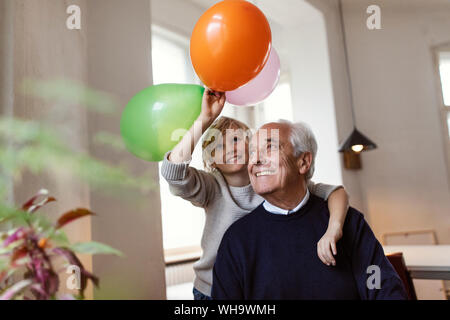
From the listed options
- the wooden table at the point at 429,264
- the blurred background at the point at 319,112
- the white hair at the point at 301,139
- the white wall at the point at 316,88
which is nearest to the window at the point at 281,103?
the blurred background at the point at 319,112

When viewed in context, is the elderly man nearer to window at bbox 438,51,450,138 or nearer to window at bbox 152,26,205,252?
window at bbox 152,26,205,252

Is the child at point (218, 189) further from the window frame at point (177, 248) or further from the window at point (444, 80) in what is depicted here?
the window at point (444, 80)

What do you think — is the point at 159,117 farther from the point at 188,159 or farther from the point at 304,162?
the point at 304,162

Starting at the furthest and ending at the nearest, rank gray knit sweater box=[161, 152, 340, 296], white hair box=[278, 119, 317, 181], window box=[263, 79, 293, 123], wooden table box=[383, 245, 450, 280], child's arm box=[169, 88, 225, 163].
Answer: window box=[263, 79, 293, 123], wooden table box=[383, 245, 450, 280], gray knit sweater box=[161, 152, 340, 296], white hair box=[278, 119, 317, 181], child's arm box=[169, 88, 225, 163]

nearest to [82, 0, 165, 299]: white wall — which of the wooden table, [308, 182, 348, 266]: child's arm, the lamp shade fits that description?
[308, 182, 348, 266]: child's arm

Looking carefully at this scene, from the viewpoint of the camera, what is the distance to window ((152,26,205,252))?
3.85m

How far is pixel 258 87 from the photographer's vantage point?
1.63 meters

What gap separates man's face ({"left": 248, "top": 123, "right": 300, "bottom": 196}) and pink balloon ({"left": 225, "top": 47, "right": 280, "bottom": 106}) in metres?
0.28

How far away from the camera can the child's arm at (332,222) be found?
1.15m

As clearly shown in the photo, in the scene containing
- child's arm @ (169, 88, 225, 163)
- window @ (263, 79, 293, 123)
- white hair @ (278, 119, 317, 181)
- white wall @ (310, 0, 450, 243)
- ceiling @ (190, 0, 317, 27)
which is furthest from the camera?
window @ (263, 79, 293, 123)

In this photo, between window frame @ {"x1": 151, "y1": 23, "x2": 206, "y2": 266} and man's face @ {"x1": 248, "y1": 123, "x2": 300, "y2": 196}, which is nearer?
man's face @ {"x1": 248, "y1": 123, "x2": 300, "y2": 196}

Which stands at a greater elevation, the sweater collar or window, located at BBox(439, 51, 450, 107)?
window, located at BBox(439, 51, 450, 107)
